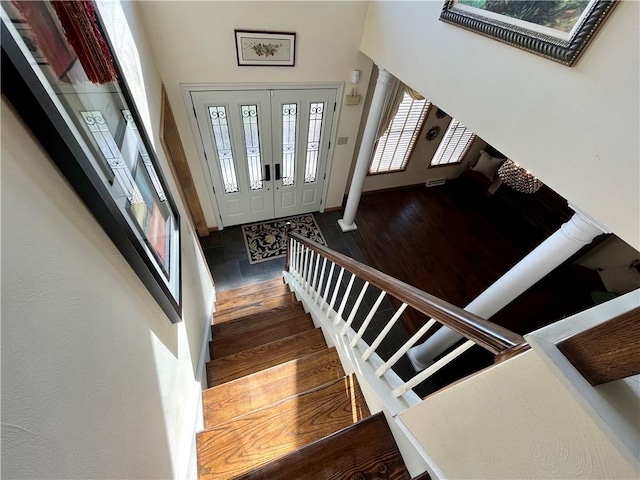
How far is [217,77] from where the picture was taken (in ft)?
8.30

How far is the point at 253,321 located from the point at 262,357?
46cm

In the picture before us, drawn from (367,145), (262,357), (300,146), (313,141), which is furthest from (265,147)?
(262,357)

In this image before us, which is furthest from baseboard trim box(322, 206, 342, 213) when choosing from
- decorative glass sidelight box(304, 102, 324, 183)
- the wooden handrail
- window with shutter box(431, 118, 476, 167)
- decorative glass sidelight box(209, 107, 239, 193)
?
the wooden handrail

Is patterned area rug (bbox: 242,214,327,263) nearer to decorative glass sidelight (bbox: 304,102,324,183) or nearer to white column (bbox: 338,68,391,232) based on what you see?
white column (bbox: 338,68,391,232)

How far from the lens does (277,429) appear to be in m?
1.44

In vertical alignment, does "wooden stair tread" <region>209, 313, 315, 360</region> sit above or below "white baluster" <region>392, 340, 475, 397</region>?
above

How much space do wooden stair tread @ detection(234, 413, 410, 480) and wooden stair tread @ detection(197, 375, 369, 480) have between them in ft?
0.57

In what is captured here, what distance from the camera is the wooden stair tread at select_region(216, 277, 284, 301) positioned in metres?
2.95

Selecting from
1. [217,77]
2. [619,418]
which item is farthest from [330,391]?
[217,77]

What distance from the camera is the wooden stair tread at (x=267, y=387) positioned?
165cm

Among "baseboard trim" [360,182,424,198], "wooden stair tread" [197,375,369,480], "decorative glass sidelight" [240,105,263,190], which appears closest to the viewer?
"wooden stair tread" [197,375,369,480]

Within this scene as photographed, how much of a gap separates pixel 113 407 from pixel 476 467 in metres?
0.99

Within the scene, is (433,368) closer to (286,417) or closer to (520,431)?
(520,431)

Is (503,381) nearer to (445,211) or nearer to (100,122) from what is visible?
(100,122)
